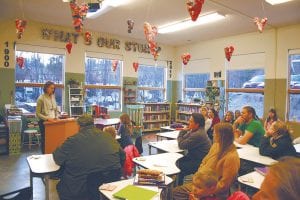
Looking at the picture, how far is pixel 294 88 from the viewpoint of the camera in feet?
23.6

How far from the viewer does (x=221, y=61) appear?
8.88 metres

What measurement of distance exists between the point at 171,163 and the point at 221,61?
252 inches

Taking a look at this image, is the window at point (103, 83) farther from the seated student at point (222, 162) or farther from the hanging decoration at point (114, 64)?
the seated student at point (222, 162)

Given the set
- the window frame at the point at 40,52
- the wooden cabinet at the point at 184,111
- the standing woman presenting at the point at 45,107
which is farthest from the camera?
the wooden cabinet at the point at 184,111

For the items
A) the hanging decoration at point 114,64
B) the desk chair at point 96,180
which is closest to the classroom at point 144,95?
the desk chair at point 96,180

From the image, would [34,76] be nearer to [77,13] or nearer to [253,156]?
[77,13]

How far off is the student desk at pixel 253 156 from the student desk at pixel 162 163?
0.94 metres

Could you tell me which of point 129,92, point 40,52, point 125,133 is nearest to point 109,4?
point 125,133

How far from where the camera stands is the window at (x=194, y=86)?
9712 mm

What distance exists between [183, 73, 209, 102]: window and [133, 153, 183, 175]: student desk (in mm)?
6318

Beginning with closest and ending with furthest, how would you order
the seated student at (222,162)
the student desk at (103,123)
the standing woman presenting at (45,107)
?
the seated student at (222,162), the standing woman presenting at (45,107), the student desk at (103,123)

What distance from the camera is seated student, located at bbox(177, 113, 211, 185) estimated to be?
11.8 ft

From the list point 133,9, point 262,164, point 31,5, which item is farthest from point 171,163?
point 31,5

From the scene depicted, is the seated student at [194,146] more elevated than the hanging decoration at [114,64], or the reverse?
the hanging decoration at [114,64]
